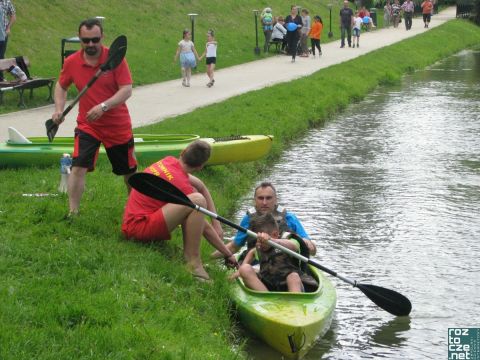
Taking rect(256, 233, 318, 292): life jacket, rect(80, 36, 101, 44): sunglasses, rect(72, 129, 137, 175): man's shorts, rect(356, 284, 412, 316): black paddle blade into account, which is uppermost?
rect(80, 36, 101, 44): sunglasses

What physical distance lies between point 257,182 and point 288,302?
20.1 feet

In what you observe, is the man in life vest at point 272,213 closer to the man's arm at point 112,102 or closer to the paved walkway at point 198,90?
the man's arm at point 112,102

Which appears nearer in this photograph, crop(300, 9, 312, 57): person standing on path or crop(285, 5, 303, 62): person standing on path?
crop(285, 5, 303, 62): person standing on path

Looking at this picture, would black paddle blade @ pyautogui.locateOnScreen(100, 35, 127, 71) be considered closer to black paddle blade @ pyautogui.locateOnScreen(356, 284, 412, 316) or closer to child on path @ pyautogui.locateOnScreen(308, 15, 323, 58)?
black paddle blade @ pyautogui.locateOnScreen(356, 284, 412, 316)

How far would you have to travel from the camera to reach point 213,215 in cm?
777

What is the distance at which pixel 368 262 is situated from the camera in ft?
32.0

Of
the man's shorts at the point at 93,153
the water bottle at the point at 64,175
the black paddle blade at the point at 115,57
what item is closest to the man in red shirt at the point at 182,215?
the man's shorts at the point at 93,153

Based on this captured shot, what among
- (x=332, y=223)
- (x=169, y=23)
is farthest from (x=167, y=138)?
(x=169, y=23)

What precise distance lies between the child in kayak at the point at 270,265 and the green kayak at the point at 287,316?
5.1 inches

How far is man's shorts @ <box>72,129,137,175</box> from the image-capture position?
8.19 metres

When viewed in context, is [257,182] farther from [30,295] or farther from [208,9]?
[208,9]

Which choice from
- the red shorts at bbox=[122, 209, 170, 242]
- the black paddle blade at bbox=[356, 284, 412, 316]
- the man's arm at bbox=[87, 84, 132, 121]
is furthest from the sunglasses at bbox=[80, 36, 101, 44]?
the black paddle blade at bbox=[356, 284, 412, 316]

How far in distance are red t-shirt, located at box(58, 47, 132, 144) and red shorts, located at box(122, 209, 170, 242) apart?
75 cm

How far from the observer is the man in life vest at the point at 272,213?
8156mm
